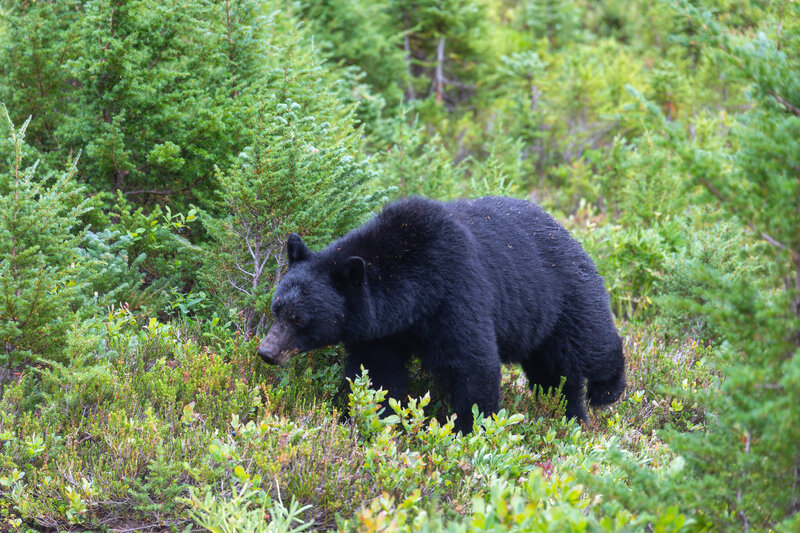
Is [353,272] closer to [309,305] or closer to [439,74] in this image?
[309,305]

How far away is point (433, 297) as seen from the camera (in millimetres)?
4277

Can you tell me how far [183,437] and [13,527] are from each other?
879 millimetres

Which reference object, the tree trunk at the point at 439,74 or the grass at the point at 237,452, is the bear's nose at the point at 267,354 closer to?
the grass at the point at 237,452

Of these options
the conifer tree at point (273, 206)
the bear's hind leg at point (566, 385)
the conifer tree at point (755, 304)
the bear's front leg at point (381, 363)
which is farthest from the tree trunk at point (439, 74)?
the conifer tree at point (755, 304)

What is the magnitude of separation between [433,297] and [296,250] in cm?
93

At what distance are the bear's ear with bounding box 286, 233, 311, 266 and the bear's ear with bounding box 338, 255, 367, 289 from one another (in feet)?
0.98

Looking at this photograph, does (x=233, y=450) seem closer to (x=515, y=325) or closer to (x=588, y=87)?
(x=515, y=325)

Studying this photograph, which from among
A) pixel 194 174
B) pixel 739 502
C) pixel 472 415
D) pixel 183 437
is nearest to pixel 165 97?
pixel 194 174

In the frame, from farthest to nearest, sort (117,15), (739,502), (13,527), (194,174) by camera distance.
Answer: (194,174) < (117,15) < (13,527) < (739,502)

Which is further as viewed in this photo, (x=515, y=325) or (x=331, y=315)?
(x=515, y=325)

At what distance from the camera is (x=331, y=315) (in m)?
4.21

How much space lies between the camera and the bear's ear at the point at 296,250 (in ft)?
14.0

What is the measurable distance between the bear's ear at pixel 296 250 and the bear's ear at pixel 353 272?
0.98 feet

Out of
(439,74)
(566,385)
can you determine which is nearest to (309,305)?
(566,385)
